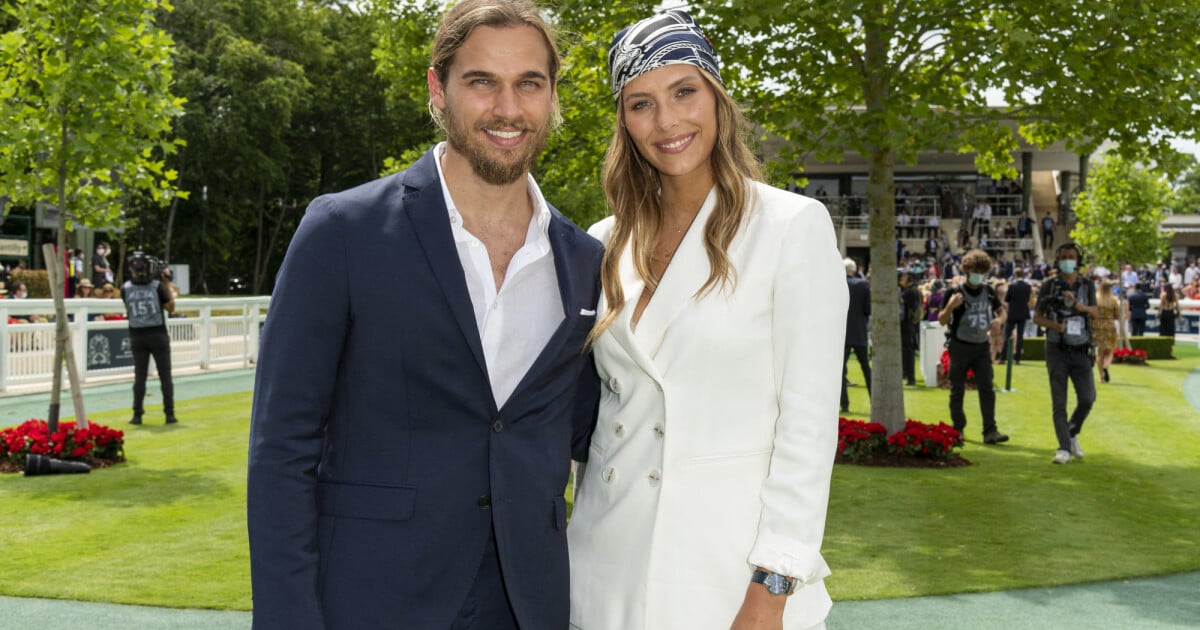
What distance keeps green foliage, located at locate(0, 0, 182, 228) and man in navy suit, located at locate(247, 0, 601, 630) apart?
9.16 metres

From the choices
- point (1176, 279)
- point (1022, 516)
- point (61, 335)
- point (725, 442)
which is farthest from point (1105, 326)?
point (1176, 279)

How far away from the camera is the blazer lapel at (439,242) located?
2.36m

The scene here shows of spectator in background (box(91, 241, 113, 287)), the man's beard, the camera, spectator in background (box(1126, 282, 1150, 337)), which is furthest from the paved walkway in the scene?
spectator in background (box(1126, 282, 1150, 337))

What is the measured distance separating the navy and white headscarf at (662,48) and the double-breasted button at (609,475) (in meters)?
0.97

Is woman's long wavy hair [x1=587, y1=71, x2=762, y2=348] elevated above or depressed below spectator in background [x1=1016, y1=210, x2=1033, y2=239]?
below

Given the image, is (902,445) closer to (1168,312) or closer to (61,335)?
(61,335)

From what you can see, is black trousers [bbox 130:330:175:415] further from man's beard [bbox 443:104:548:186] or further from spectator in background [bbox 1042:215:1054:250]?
spectator in background [bbox 1042:215:1054:250]

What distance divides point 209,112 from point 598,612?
44.8 meters

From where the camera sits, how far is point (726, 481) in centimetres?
251

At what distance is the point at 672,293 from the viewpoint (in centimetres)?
263

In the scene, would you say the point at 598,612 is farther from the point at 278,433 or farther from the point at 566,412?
the point at 278,433

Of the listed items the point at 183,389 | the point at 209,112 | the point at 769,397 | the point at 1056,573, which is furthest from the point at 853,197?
the point at 769,397

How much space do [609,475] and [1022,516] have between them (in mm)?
7286

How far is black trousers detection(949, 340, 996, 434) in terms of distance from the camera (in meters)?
12.8
